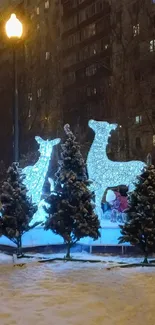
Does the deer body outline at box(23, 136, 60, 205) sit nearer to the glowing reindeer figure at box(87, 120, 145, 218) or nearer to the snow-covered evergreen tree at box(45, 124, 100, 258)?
the glowing reindeer figure at box(87, 120, 145, 218)

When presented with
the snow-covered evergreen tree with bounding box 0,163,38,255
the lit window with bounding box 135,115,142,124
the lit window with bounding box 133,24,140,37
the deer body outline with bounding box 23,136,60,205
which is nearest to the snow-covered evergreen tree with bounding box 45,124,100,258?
the snow-covered evergreen tree with bounding box 0,163,38,255

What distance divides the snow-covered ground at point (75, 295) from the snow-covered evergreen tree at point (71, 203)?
40.2 inches

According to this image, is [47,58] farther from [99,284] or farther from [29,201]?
[99,284]

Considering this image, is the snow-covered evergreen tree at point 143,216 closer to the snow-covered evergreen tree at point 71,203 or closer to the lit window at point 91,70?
the snow-covered evergreen tree at point 71,203

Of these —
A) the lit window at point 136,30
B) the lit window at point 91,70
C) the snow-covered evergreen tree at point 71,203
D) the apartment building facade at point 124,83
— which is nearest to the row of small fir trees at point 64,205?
the snow-covered evergreen tree at point 71,203

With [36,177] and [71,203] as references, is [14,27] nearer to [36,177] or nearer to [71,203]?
[36,177]

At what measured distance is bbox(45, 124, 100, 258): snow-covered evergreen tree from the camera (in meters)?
11.7

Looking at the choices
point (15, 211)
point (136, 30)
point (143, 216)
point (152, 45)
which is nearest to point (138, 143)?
point (152, 45)

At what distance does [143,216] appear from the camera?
1088 centimetres

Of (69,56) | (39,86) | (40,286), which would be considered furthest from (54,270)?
(69,56)

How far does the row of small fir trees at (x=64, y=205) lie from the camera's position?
11.7 metres

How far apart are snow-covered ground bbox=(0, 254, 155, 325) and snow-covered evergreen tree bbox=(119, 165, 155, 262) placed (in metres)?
0.79

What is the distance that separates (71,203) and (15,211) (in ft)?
4.61

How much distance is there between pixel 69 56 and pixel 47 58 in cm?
1549
